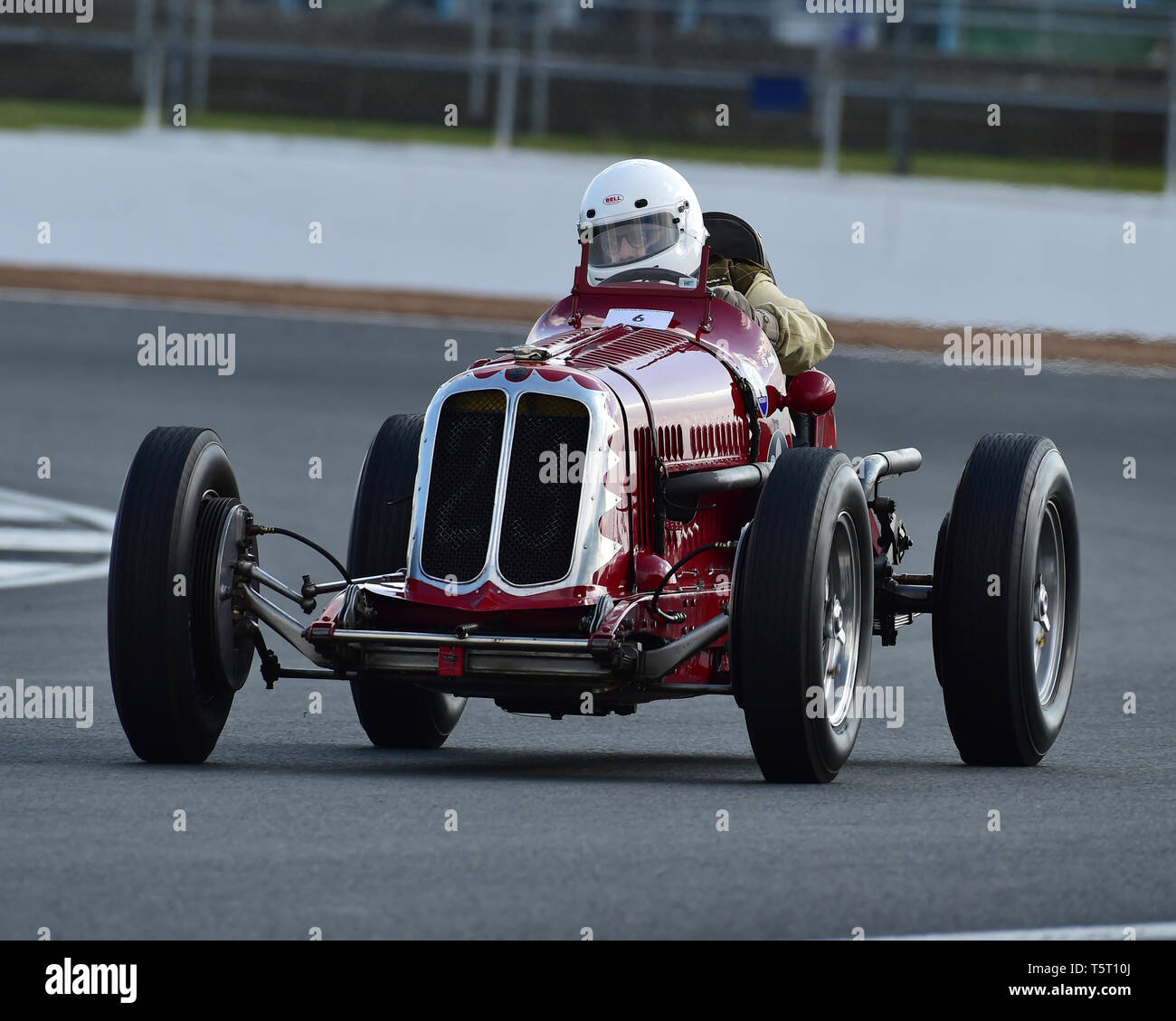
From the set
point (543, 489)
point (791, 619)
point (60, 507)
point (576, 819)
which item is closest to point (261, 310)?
point (60, 507)

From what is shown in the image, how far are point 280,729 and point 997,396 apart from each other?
36.2ft

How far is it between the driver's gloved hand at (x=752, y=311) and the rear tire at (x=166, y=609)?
198 centimetres

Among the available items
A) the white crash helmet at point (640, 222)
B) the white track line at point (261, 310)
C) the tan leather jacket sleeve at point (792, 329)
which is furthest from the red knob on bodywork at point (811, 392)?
the white track line at point (261, 310)

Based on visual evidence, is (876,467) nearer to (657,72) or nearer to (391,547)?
(391,547)

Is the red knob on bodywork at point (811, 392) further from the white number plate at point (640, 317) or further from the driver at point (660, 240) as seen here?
the white number plate at point (640, 317)

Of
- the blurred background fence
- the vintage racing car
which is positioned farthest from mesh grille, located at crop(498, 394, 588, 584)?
the blurred background fence

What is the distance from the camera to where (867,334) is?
20.8m

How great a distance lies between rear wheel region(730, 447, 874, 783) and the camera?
272 inches

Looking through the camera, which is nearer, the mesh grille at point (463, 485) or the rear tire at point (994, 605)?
the mesh grille at point (463, 485)

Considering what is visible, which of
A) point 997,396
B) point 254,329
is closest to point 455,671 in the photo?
point 997,396

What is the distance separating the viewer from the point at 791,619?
272 inches

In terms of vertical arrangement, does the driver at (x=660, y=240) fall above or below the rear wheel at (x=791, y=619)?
above

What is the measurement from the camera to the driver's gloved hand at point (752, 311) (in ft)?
28.1
